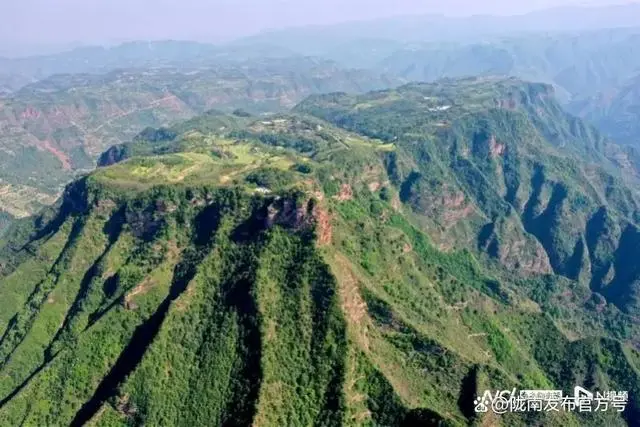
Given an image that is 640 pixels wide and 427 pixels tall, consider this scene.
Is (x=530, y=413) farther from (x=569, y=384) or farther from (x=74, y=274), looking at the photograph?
(x=74, y=274)

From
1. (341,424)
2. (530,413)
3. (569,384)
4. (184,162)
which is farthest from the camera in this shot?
(184,162)

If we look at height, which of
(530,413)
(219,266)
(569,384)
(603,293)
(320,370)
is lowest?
(603,293)

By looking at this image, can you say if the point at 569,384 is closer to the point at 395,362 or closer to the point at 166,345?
the point at 395,362

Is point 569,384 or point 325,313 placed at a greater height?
point 325,313

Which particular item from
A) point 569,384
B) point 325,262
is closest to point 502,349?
point 569,384

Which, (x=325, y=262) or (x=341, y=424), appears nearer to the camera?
(x=341, y=424)

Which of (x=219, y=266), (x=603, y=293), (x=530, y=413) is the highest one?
(x=219, y=266)

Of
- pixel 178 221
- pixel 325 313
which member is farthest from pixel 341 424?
pixel 178 221

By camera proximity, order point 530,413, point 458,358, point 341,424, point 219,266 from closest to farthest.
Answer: point 341,424 → point 530,413 → point 458,358 → point 219,266

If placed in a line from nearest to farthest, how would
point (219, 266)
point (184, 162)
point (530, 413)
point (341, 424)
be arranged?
1. point (341, 424)
2. point (530, 413)
3. point (219, 266)
4. point (184, 162)
